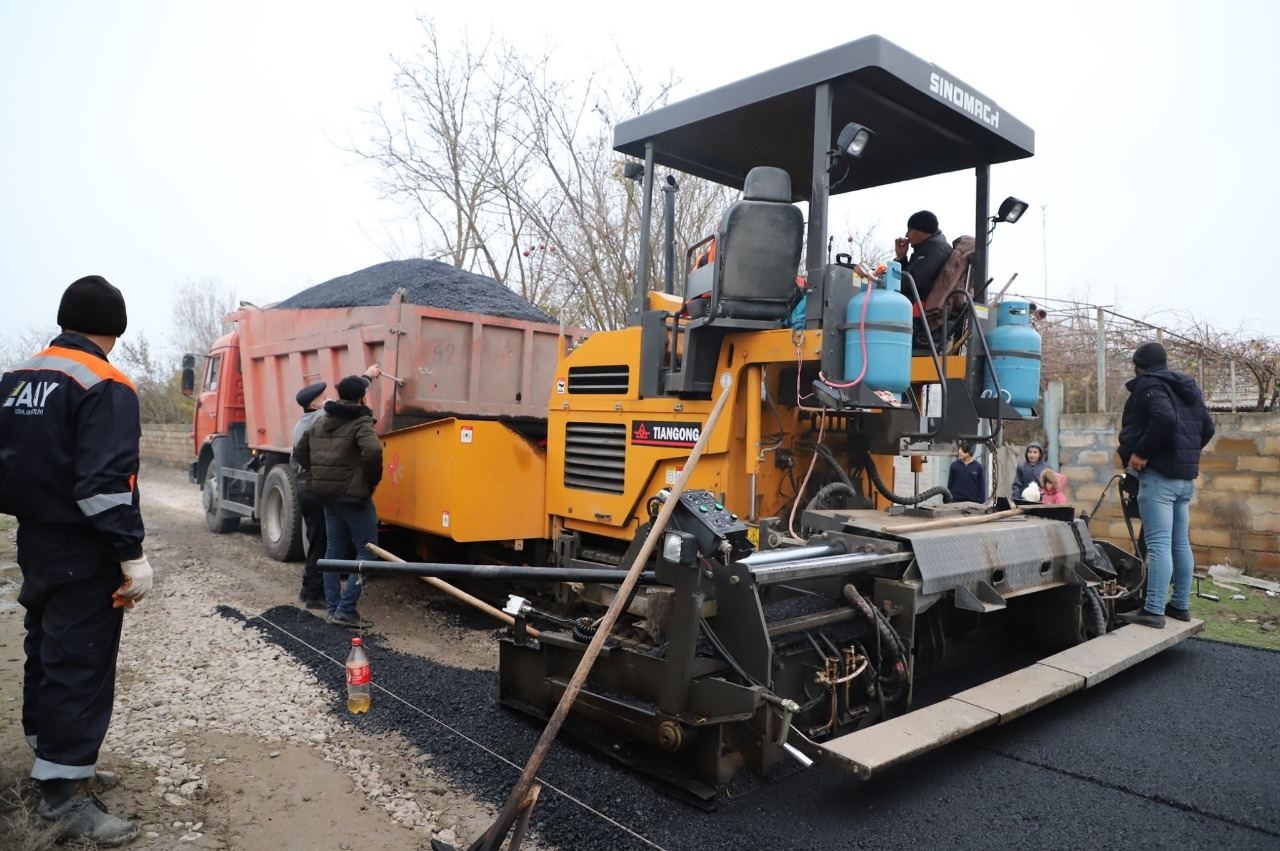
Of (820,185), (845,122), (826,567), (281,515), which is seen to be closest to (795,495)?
(826,567)

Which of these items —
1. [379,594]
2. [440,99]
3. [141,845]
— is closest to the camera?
[141,845]

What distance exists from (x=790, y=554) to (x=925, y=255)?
83.5 inches

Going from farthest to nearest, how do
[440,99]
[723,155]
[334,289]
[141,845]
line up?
[440,99], [334,289], [723,155], [141,845]

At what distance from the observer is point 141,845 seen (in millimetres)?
2826

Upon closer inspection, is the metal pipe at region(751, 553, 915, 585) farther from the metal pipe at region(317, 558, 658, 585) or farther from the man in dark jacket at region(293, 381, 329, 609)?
the man in dark jacket at region(293, 381, 329, 609)

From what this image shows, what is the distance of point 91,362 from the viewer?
9.77ft

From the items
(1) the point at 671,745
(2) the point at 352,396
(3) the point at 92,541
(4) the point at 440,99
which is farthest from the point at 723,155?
(4) the point at 440,99

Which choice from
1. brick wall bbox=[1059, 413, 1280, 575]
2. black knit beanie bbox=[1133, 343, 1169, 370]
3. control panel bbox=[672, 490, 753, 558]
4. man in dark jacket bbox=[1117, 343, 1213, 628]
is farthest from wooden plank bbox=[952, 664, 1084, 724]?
brick wall bbox=[1059, 413, 1280, 575]

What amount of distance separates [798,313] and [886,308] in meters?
0.45

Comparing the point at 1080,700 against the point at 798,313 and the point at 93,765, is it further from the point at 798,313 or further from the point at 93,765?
the point at 93,765

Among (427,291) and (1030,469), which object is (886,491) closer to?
(1030,469)

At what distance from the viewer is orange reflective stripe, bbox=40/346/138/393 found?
9.70 feet

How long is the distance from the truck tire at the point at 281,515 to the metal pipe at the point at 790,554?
19.1ft

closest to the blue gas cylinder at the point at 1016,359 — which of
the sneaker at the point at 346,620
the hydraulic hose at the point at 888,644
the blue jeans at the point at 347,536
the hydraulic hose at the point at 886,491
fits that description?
the hydraulic hose at the point at 886,491
